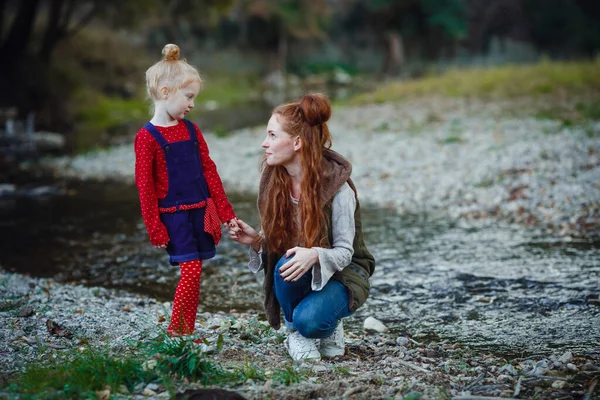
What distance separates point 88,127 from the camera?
23000 mm

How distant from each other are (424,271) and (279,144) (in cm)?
297

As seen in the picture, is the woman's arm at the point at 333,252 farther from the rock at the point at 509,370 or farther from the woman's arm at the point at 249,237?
the rock at the point at 509,370

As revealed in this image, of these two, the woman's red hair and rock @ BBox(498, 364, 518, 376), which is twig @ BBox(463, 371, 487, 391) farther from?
the woman's red hair

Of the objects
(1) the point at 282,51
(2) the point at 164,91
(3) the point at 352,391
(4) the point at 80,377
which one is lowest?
(3) the point at 352,391

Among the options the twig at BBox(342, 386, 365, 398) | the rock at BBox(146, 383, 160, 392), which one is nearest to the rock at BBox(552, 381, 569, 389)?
the twig at BBox(342, 386, 365, 398)

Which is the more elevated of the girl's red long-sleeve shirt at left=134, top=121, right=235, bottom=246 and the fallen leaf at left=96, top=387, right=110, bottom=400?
the girl's red long-sleeve shirt at left=134, top=121, right=235, bottom=246

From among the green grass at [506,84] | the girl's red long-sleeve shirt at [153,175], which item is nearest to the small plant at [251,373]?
the girl's red long-sleeve shirt at [153,175]

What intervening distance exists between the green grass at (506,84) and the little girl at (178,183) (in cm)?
1663

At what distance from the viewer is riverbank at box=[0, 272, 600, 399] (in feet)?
11.3

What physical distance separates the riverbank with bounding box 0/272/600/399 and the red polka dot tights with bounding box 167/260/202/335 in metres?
0.12

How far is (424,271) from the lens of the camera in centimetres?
660

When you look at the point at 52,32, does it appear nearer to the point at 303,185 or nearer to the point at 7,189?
the point at 7,189

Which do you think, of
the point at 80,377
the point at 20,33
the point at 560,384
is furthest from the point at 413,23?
the point at 80,377

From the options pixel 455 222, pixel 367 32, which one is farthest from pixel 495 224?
pixel 367 32
